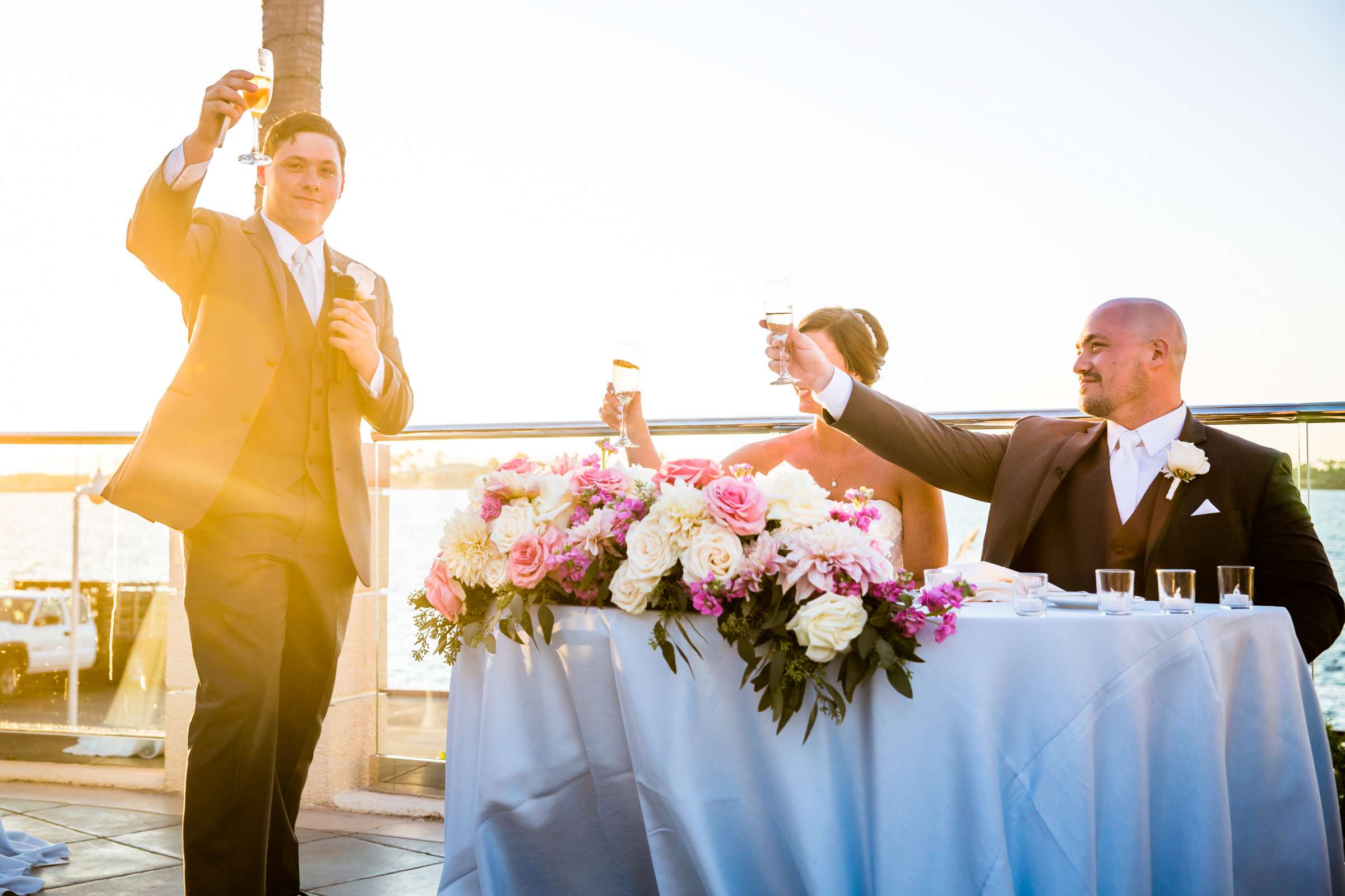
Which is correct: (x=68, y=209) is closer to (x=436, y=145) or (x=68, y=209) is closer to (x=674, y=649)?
(x=436, y=145)

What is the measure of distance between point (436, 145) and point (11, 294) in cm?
1241

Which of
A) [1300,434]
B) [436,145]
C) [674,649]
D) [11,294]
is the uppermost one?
[436,145]

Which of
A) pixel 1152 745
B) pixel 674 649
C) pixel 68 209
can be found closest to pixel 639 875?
pixel 674 649

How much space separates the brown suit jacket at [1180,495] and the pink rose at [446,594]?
1144 millimetres

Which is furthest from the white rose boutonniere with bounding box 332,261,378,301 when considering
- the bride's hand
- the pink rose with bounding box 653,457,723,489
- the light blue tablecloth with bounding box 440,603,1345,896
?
the light blue tablecloth with bounding box 440,603,1345,896

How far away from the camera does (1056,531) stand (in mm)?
2889

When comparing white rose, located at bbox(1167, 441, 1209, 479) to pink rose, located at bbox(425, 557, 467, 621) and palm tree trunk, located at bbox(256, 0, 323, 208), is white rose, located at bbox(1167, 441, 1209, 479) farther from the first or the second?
palm tree trunk, located at bbox(256, 0, 323, 208)

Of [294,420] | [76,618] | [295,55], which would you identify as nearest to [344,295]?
[294,420]

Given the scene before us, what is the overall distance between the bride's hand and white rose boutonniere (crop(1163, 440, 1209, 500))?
4.44 feet

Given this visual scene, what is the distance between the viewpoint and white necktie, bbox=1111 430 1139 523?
2793 mm

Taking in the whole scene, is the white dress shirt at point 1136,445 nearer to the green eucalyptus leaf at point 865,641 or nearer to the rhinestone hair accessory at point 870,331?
the rhinestone hair accessory at point 870,331

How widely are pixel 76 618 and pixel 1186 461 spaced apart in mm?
4751

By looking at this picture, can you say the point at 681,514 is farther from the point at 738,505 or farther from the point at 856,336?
the point at 856,336

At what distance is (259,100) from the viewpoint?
2.58 meters
